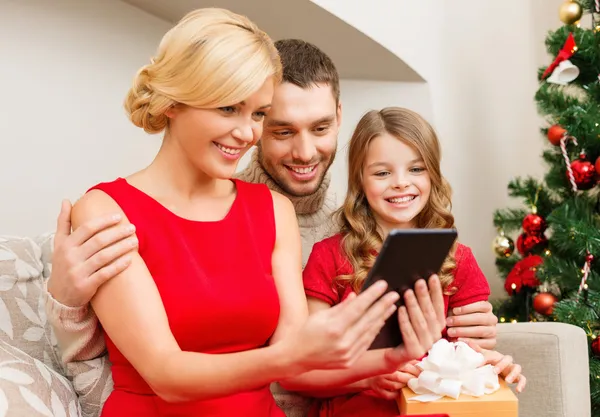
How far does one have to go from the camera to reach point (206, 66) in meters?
1.57

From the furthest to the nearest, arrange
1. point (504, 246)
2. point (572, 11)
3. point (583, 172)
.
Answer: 1. point (504, 246)
2. point (572, 11)
3. point (583, 172)

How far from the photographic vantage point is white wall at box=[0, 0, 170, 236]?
273 cm

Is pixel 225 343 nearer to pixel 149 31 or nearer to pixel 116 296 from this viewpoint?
pixel 116 296

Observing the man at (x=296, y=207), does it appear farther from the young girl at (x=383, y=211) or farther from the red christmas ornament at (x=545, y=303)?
the red christmas ornament at (x=545, y=303)

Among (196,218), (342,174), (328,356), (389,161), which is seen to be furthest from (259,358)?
(342,174)

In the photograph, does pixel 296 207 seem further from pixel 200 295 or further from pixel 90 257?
pixel 90 257

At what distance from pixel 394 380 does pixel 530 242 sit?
6.00ft

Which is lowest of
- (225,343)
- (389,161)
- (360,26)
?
Answer: (225,343)

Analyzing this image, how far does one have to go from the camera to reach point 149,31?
11.0 ft

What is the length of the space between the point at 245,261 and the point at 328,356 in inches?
19.5

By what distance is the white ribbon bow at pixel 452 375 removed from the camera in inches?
62.3

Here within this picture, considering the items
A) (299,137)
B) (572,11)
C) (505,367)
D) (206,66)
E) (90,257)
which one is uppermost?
(572,11)

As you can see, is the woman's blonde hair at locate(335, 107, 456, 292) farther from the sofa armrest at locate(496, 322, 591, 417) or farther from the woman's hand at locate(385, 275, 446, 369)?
the woman's hand at locate(385, 275, 446, 369)

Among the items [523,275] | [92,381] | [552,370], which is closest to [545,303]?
[523,275]
